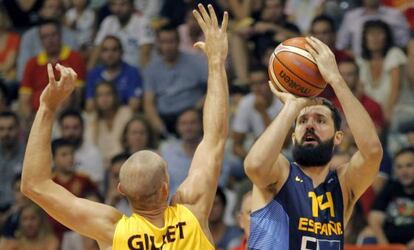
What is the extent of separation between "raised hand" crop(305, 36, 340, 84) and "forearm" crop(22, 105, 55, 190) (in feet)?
6.12

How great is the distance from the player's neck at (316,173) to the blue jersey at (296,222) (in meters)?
0.10

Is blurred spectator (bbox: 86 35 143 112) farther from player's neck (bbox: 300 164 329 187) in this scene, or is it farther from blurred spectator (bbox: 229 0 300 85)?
player's neck (bbox: 300 164 329 187)

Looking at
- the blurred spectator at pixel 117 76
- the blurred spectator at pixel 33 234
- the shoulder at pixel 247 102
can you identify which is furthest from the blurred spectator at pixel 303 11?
the blurred spectator at pixel 33 234

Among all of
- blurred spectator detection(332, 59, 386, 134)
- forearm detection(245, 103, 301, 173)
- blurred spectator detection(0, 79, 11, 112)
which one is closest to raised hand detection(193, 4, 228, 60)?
forearm detection(245, 103, 301, 173)

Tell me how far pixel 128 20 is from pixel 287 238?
8.71 m

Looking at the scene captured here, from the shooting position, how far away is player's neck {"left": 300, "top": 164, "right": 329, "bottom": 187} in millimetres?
7723

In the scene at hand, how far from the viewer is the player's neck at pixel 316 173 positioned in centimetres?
772

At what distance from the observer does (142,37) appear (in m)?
15.6

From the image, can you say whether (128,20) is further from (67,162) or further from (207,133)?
(207,133)

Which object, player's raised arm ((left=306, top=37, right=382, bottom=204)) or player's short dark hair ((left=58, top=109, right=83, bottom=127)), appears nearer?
player's raised arm ((left=306, top=37, right=382, bottom=204))

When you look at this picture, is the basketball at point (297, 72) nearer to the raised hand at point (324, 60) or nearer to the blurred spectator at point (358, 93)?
the raised hand at point (324, 60)

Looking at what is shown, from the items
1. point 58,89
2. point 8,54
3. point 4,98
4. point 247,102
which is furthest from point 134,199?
point 8,54

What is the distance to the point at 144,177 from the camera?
6.55 meters

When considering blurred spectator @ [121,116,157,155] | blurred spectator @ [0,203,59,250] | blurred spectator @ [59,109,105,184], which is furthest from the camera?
blurred spectator @ [59,109,105,184]
